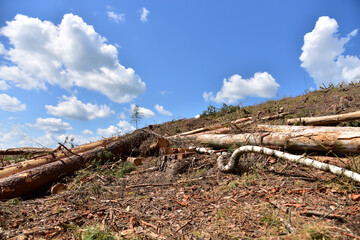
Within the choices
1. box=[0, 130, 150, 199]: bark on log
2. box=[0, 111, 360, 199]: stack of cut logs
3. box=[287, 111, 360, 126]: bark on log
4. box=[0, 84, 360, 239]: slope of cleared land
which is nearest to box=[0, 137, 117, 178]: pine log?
box=[0, 111, 360, 199]: stack of cut logs

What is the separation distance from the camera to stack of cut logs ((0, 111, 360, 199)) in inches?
167

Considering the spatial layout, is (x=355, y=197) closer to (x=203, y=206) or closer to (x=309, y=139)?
(x=309, y=139)

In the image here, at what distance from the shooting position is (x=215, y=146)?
6504 mm

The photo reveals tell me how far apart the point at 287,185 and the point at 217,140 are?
2824 mm

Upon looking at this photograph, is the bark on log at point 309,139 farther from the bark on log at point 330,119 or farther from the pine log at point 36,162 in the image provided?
the pine log at point 36,162

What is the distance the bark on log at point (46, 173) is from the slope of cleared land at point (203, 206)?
32cm

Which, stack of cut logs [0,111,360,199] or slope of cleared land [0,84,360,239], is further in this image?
stack of cut logs [0,111,360,199]

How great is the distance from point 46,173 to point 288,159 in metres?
6.38

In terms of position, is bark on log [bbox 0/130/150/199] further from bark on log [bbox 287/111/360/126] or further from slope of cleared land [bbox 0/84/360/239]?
bark on log [bbox 287/111/360/126]

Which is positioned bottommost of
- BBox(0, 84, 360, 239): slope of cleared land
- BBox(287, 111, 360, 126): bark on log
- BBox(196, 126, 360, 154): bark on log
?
Result: BBox(0, 84, 360, 239): slope of cleared land

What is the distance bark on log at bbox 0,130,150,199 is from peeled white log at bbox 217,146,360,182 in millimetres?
4650

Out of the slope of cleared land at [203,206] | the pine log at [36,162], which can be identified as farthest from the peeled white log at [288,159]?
the pine log at [36,162]

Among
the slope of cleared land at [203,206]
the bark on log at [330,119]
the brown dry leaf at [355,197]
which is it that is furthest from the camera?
the bark on log at [330,119]

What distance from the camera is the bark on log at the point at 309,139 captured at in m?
4.07
